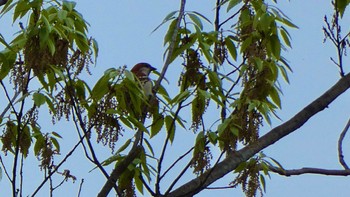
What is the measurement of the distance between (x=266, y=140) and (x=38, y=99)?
108 cm

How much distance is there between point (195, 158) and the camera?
139 inches

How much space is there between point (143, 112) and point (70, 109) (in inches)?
16.8

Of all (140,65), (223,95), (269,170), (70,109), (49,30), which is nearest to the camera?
(49,30)

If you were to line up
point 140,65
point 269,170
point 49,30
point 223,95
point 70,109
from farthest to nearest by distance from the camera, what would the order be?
point 140,65 → point 269,170 → point 223,95 → point 70,109 → point 49,30

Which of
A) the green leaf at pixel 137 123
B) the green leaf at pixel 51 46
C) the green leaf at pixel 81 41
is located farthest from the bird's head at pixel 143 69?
the green leaf at pixel 51 46

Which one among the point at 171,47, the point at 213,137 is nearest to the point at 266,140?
the point at 213,137

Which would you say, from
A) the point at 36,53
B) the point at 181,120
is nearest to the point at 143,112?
the point at 181,120

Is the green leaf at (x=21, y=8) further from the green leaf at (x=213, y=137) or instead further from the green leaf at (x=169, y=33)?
the green leaf at (x=213, y=137)

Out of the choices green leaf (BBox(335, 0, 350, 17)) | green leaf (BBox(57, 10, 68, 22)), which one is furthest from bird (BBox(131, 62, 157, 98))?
green leaf (BBox(335, 0, 350, 17))

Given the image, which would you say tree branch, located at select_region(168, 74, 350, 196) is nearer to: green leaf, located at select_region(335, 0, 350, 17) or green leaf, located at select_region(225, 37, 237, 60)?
green leaf, located at select_region(225, 37, 237, 60)

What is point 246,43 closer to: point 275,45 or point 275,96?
point 275,45

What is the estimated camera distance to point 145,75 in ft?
14.1

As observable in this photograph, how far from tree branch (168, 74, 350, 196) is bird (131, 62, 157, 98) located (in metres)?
0.47

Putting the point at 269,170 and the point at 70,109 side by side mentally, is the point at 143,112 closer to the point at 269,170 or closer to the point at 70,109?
the point at 70,109
